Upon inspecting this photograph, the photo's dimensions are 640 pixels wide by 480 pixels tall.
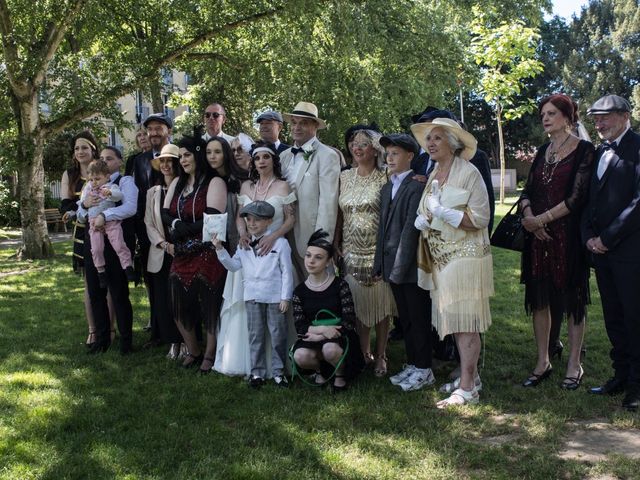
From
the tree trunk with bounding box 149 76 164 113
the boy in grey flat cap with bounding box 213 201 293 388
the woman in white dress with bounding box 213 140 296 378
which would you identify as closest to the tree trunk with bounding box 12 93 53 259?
the tree trunk with bounding box 149 76 164 113

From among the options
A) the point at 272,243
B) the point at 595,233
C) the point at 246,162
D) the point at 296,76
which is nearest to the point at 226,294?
the point at 272,243

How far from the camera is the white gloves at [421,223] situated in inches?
183

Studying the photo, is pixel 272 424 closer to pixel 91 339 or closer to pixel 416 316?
pixel 416 316

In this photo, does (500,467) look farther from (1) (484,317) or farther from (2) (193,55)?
(2) (193,55)

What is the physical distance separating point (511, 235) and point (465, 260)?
672mm

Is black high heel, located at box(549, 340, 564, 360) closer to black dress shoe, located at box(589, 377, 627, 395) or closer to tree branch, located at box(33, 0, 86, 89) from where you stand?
black dress shoe, located at box(589, 377, 627, 395)

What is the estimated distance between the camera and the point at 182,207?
17.9 ft

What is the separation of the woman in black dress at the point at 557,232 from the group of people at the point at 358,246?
0.04ft

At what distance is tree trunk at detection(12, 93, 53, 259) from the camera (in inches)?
511

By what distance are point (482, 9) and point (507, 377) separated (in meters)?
7.47

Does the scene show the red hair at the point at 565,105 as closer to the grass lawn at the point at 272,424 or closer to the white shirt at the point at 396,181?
the white shirt at the point at 396,181

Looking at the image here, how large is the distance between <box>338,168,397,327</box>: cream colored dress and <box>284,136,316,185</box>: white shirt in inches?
16.5

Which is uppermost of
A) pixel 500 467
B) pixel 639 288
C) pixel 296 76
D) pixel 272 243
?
pixel 296 76

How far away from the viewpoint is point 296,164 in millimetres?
5504
